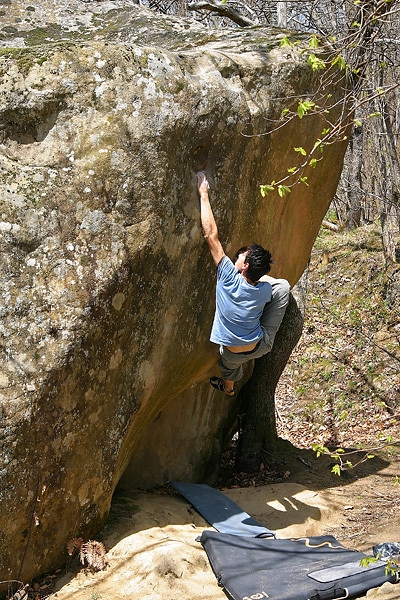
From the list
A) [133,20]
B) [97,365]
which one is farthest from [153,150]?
[133,20]

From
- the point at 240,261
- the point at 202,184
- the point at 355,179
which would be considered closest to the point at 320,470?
the point at 240,261

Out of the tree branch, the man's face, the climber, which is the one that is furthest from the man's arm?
the tree branch

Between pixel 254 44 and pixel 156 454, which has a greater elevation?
pixel 254 44

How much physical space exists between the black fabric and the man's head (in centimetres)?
220

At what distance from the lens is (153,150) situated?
523 centimetres

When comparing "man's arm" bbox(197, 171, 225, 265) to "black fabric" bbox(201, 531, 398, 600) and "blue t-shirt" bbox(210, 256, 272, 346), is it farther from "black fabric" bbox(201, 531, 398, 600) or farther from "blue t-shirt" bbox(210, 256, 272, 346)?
"black fabric" bbox(201, 531, 398, 600)

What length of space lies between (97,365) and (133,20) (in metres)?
3.99

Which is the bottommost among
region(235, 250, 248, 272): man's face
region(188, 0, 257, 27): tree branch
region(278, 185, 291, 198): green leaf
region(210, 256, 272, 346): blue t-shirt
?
region(210, 256, 272, 346): blue t-shirt

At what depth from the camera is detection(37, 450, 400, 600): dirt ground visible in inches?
194

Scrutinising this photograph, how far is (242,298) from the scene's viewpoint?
19.1 ft

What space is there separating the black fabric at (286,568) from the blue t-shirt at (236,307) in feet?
5.56

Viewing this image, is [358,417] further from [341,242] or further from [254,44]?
[254,44]

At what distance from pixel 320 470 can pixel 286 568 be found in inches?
137

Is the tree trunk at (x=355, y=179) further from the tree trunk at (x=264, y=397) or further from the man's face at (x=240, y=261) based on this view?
the man's face at (x=240, y=261)
